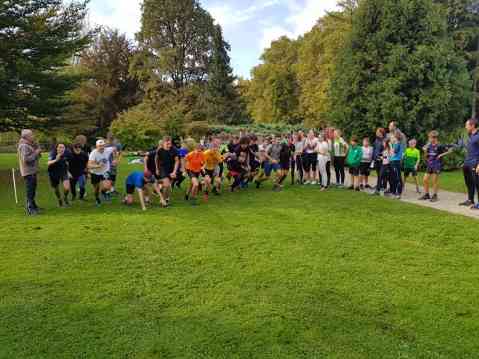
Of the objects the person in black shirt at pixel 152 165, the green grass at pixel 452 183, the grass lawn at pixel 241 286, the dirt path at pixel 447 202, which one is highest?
the person in black shirt at pixel 152 165

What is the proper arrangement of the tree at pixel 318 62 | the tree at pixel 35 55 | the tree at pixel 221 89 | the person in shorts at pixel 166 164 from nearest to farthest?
the person in shorts at pixel 166 164
the tree at pixel 35 55
the tree at pixel 318 62
the tree at pixel 221 89

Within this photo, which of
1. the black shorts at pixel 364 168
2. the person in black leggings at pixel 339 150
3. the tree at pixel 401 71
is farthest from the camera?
the tree at pixel 401 71

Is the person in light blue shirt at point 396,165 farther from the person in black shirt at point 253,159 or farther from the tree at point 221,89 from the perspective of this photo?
the tree at point 221,89

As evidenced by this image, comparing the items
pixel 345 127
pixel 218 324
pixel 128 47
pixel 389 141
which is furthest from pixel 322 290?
pixel 128 47

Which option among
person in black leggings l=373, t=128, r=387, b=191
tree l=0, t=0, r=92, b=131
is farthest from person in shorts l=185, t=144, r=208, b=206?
tree l=0, t=0, r=92, b=131

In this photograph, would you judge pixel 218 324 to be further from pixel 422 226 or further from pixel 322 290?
pixel 422 226

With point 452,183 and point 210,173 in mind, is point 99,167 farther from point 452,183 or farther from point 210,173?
point 452,183

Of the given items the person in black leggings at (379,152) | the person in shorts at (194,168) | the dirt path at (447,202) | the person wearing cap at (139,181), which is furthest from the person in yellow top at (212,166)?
the dirt path at (447,202)

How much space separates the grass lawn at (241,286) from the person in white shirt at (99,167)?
211cm

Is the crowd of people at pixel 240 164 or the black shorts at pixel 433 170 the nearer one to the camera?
the crowd of people at pixel 240 164

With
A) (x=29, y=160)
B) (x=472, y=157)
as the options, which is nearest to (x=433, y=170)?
(x=472, y=157)

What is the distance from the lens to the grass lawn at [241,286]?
4039mm

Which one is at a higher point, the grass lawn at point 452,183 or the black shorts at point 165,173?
the black shorts at point 165,173

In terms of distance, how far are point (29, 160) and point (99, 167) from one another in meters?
1.87
